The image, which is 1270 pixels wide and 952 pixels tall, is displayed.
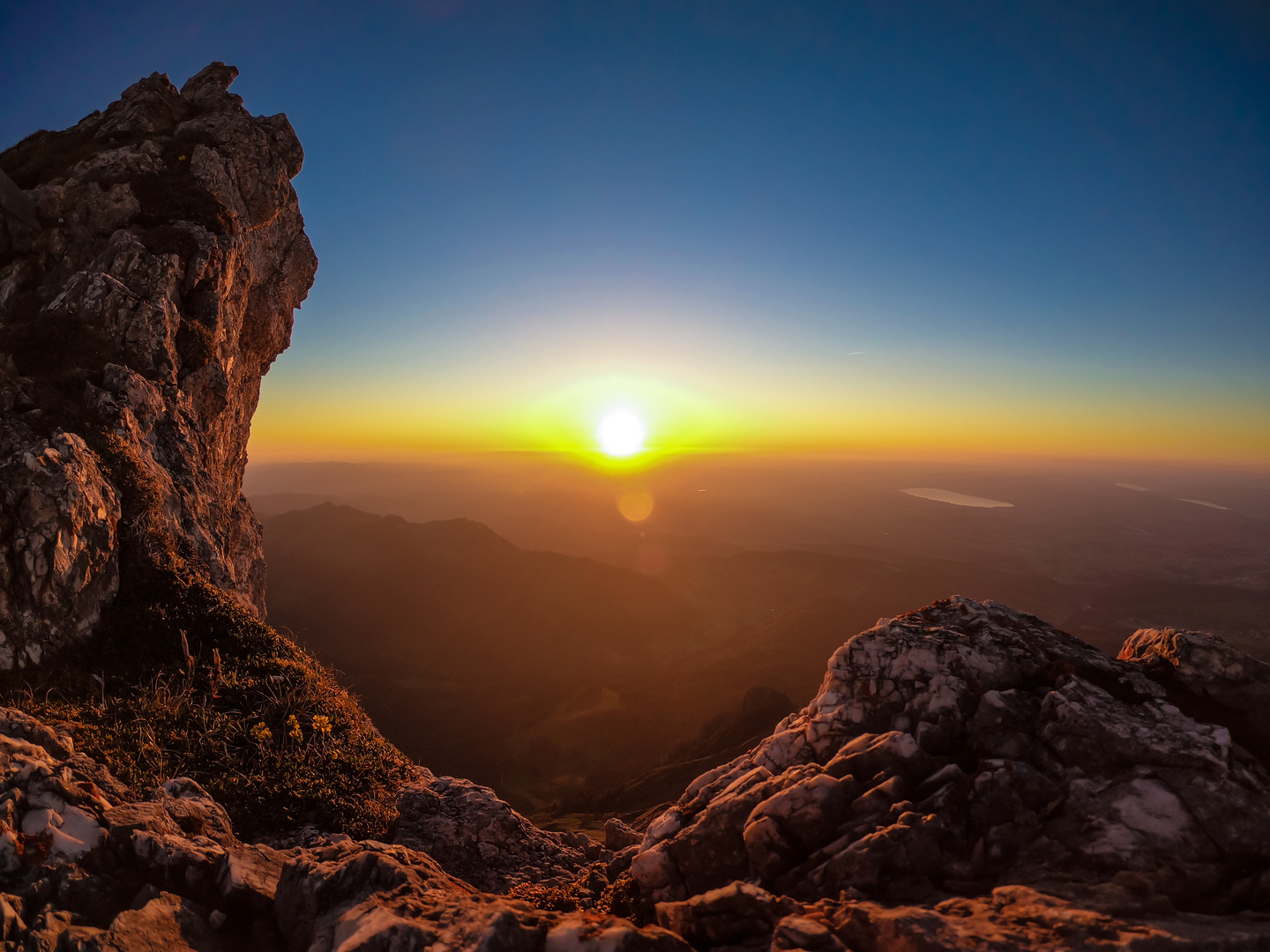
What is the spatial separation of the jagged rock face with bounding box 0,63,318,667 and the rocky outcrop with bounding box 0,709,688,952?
5.28 metres

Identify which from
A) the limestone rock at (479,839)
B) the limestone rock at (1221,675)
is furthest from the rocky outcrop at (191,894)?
the limestone rock at (1221,675)

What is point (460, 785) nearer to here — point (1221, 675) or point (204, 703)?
point (204, 703)

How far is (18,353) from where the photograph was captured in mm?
13477

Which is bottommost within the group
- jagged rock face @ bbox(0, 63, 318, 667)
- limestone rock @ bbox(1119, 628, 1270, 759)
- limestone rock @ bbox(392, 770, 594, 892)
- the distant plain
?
the distant plain

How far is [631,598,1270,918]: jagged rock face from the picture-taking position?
5.39 metres

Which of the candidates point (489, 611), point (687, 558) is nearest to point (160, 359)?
point (489, 611)

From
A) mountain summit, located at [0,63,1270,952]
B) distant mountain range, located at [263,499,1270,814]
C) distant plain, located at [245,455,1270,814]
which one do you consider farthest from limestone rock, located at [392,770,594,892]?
distant mountain range, located at [263,499,1270,814]

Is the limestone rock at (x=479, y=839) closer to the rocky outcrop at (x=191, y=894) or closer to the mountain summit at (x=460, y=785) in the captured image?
the mountain summit at (x=460, y=785)

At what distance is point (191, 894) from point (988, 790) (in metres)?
9.00

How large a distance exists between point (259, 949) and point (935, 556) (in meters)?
162

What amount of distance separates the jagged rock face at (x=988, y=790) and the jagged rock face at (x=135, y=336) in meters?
12.4

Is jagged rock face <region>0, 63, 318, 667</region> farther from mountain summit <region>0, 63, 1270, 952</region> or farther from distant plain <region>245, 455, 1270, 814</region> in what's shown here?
distant plain <region>245, 455, 1270, 814</region>

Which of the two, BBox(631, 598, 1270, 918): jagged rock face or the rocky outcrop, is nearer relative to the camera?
the rocky outcrop

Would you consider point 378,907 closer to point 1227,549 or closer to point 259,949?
point 259,949
